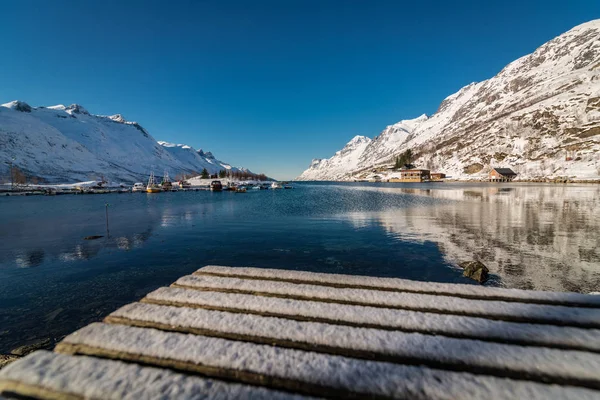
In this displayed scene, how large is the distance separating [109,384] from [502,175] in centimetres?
18140

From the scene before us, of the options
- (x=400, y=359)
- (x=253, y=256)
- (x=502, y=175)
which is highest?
(x=502, y=175)

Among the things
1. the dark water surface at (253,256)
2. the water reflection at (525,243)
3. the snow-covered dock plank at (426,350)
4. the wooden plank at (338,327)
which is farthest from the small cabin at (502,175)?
the snow-covered dock plank at (426,350)

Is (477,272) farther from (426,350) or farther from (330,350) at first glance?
(330,350)

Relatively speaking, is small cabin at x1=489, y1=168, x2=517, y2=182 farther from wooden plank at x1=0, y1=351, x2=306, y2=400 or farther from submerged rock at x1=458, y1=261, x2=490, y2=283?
wooden plank at x1=0, y1=351, x2=306, y2=400

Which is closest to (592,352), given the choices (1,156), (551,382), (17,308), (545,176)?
(551,382)

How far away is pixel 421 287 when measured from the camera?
4.47m

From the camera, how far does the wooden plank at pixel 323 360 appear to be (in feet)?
7.88

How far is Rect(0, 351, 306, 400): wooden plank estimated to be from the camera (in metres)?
2.21

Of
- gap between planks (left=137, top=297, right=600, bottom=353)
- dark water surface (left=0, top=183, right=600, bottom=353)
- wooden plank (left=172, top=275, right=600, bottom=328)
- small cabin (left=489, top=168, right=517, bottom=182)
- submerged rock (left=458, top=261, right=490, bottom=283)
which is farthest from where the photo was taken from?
small cabin (left=489, top=168, right=517, bottom=182)

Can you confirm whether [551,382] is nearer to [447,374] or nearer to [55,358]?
[447,374]

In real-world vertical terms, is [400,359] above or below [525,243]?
above

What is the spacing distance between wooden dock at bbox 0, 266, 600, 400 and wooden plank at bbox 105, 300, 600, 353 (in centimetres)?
1

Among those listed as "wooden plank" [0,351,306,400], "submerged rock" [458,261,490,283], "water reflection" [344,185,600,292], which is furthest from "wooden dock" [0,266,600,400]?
"water reflection" [344,185,600,292]

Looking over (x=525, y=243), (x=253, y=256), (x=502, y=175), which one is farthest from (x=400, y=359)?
(x=502, y=175)
